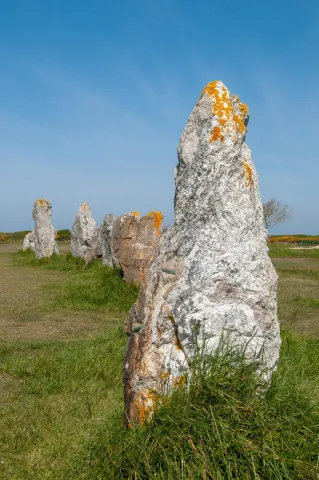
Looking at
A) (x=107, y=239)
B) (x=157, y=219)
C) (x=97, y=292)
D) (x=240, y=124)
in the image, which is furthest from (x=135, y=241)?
(x=240, y=124)

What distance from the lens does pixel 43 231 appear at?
2172 centimetres

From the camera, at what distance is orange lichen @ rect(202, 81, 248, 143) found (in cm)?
462

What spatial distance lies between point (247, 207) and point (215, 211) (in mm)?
276

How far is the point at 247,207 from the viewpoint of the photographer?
449 cm

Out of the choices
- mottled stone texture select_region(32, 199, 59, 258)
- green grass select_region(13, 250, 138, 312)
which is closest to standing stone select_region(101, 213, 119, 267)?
green grass select_region(13, 250, 138, 312)

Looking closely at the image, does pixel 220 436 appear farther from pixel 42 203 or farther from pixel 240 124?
pixel 42 203

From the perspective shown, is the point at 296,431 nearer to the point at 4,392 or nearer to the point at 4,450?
the point at 4,450

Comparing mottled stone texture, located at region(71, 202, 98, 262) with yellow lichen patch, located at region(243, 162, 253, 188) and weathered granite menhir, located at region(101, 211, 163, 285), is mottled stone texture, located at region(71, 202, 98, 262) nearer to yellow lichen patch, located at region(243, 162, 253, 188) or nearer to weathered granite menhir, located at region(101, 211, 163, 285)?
weathered granite menhir, located at region(101, 211, 163, 285)

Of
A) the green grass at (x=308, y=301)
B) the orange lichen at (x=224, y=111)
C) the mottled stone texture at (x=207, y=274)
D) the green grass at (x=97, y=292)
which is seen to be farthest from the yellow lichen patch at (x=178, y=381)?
the green grass at (x=308, y=301)

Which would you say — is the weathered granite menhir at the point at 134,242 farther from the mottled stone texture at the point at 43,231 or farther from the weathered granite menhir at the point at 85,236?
the mottled stone texture at the point at 43,231

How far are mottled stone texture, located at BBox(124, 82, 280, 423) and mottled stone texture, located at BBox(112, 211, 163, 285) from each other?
27.6 ft

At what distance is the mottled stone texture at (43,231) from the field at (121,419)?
1189 cm

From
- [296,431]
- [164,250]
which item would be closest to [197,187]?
[164,250]

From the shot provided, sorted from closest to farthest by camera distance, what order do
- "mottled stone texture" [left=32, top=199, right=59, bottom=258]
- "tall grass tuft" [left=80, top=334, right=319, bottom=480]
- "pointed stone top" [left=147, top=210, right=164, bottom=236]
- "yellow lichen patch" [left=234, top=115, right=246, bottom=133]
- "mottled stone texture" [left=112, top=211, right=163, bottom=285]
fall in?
"tall grass tuft" [left=80, top=334, right=319, bottom=480] → "yellow lichen patch" [left=234, top=115, right=246, bottom=133] → "mottled stone texture" [left=112, top=211, right=163, bottom=285] → "pointed stone top" [left=147, top=210, right=164, bottom=236] → "mottled stone texture" [left=32, top=199, right=59, bottom=258]
